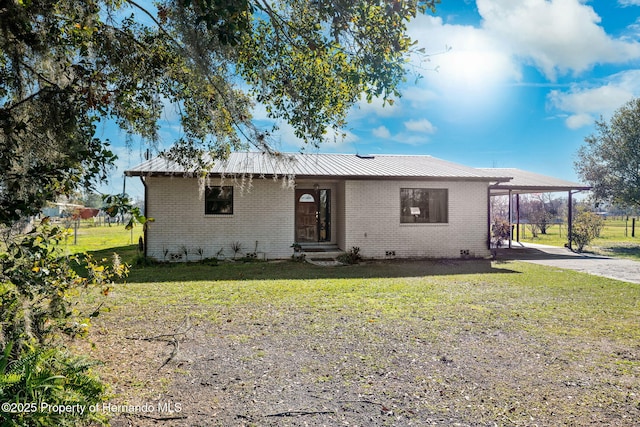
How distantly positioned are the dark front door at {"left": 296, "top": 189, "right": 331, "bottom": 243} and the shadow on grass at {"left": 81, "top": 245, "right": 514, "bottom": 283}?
8.33 feet

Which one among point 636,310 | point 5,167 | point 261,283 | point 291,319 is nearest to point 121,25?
point 5,167

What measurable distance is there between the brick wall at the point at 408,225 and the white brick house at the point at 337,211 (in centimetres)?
4

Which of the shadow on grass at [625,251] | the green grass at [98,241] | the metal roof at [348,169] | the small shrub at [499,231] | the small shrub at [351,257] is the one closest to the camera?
the metal roof at [348,169]

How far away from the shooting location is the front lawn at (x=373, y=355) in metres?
2.78

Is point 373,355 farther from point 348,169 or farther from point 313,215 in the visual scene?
point 313,215

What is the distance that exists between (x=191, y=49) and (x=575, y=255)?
1565 centimetres

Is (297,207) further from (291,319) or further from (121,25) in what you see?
(121,25)

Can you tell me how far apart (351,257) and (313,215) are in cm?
307

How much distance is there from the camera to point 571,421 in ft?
8.64

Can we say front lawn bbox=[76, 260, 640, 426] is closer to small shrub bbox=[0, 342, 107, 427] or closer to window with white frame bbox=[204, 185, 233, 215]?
small shrub bbox=[0, 342, 107, 427]

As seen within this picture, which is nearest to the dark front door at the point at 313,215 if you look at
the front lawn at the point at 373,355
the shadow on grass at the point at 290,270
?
the shadow on grass at the point at 290,270

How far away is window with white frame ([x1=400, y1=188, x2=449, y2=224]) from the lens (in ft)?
42.3

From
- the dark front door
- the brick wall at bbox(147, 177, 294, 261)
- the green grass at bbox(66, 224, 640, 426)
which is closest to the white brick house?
the brick wall at bbox(147, 177, 294, 261)

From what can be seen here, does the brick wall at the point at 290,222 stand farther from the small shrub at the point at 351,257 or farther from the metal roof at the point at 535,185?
the metal roof at the point at 535,185
